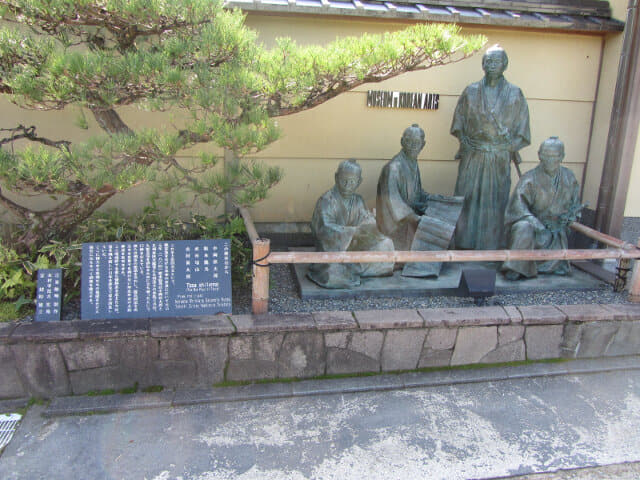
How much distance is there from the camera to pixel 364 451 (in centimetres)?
306

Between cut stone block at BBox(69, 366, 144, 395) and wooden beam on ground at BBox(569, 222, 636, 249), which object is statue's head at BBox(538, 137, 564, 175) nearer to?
wooden beam on ground at BBox(569, 222, 636, 249)

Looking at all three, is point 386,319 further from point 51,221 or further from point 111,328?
point 51,221

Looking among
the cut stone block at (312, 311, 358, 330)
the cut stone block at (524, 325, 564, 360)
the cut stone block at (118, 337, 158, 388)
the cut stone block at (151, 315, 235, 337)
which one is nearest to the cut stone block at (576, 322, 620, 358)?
the cut stone block at (524, 325, 564, 360)

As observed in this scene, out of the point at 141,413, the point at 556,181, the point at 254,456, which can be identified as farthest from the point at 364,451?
the point at 556,181

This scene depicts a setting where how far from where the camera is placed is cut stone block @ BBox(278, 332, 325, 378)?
3.67m

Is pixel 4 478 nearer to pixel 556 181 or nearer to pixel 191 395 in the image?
pixel 191 395

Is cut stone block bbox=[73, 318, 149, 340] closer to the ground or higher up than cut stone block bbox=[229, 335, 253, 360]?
higher up

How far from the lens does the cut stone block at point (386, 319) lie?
373 cm

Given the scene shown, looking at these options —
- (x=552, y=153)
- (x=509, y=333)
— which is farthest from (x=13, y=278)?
(x=552, y=153)

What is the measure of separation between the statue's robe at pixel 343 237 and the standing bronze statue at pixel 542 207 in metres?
1.20

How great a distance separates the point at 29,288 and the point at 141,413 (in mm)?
1330

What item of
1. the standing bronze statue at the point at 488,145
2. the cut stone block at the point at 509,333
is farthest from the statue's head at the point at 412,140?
the cut stone block at the point at 509,333

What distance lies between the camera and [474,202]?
5.22 meters

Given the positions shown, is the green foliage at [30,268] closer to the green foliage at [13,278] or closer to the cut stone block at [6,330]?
the green foliage at [13,278]
